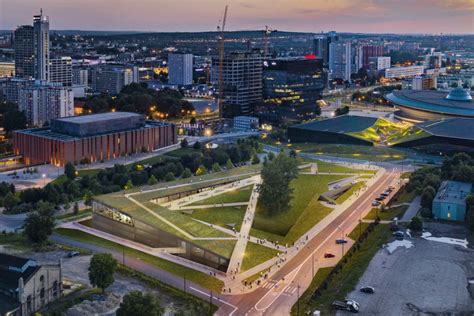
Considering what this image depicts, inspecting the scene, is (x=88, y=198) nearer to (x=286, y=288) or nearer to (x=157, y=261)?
(x=157, y=261)

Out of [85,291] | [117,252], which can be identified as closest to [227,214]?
[117,252]

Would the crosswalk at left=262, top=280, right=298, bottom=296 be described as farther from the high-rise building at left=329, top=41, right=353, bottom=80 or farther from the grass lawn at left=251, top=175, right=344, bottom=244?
the high-rise building at left=329, top=41, right=353, bottom=80

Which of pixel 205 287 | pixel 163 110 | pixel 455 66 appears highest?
pixel 455 66

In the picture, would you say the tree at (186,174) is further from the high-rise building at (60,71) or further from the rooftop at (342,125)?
the high-rise building at (60,71)

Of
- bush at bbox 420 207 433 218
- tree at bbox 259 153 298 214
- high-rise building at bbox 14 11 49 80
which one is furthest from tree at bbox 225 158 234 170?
high-rise building at bbox 14 11 49 80

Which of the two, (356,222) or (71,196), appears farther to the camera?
(71,196)

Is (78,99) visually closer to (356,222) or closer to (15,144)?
(15,144)
